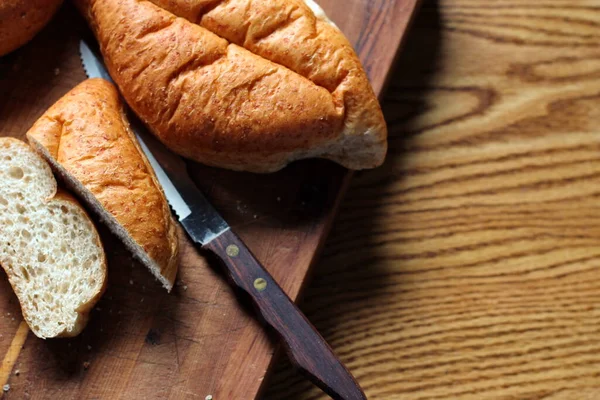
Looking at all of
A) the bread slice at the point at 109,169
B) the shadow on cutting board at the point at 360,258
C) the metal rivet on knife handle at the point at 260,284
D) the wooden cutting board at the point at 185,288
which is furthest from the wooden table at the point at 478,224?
the bread slice at the point at 109,169

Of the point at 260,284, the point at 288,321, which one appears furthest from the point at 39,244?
the point at 288,321

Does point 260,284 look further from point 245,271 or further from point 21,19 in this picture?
point 21,19

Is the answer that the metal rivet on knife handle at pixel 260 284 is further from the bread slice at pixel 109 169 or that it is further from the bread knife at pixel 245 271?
the bread slice at pixel 109 169

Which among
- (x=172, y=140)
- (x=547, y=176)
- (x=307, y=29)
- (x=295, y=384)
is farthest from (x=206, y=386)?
(x=547, y=176)

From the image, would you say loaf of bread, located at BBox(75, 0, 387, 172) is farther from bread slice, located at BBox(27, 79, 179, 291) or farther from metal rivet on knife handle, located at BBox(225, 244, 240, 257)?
metal rivet on knife handle, located at BBox(225, 244, 240, 257)

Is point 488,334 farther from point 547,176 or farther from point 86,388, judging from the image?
point 86,388

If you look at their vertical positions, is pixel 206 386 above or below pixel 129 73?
below
